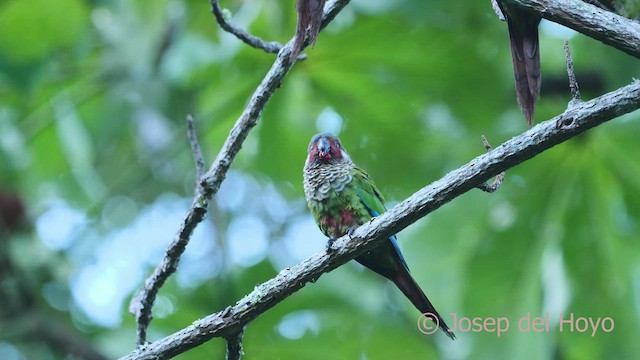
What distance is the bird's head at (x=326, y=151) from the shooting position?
4918 mm

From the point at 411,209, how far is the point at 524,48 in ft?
4.72

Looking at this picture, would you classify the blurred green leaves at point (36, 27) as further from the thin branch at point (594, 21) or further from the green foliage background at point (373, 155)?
the thin branch at point (594, 21)

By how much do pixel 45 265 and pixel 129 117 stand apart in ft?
6.63

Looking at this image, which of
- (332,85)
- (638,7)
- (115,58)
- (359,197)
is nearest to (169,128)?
(115,58)

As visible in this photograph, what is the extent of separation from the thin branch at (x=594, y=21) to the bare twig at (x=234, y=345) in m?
1.84

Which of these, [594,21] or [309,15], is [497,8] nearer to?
[594,21]

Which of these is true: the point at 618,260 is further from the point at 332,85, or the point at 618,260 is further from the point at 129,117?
the point at 129,117

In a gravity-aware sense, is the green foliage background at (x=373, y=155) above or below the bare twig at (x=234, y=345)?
above

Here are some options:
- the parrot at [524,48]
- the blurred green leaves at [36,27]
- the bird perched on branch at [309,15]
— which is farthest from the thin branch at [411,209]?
the blurred green leaves at [36,27]

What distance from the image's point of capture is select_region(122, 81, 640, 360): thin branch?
128 inches

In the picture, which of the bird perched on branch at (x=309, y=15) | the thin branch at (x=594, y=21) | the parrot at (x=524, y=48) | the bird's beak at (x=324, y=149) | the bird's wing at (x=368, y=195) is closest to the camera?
the bird perched on branch at (x=309, y=15)

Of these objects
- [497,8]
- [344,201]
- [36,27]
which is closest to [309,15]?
[497,8]

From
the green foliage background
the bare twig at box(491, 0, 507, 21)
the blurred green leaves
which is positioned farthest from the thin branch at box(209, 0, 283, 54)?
the blurred green leaves

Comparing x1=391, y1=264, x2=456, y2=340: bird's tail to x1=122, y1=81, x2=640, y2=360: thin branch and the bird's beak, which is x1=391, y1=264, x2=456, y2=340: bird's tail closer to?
x1=122, y1=81, x2=640, y2=360: thin branch
